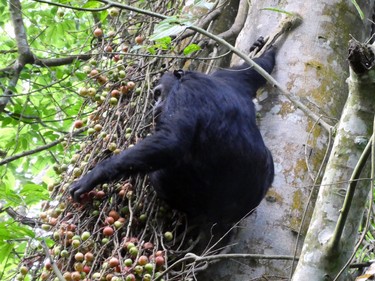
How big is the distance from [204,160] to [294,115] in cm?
60

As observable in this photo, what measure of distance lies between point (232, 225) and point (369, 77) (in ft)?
4.58

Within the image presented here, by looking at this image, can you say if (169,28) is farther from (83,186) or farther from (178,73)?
(83,186)

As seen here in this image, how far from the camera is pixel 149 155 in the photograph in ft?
10.3

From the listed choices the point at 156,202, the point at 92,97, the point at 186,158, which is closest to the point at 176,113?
the point at 186,158

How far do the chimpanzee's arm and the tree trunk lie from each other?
55 centimetres

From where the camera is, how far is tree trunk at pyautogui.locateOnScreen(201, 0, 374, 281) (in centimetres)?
330

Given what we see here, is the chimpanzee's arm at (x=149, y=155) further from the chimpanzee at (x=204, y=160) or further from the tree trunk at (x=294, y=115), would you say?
the tree trunk at (x=294, y=115)

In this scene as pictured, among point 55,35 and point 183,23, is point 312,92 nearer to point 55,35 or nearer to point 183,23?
point 183,23

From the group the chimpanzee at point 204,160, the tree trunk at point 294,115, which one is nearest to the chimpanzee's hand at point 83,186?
the chimpanzee at point 204,160

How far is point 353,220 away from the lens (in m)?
2.31

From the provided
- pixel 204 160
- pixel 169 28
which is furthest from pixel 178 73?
pixel 169 28

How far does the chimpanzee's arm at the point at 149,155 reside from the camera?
3127 mm

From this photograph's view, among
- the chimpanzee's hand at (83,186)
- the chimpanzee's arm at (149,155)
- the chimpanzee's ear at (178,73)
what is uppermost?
the chimpanzee's ear at (178,73)

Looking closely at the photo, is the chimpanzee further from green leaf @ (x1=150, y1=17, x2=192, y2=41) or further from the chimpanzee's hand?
green leaf @ (x1=150, y1=17, x2=192, y2=41)
